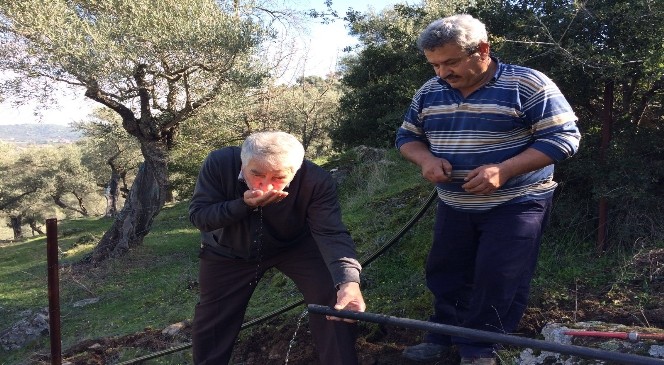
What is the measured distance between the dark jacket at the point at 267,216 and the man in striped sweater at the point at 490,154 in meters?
0.49

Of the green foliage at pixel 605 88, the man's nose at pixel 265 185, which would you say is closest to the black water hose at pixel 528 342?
the man's nose at pixel 265 185

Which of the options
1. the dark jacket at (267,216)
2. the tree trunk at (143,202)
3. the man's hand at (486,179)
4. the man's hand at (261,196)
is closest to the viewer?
the man's hand at (486,179)

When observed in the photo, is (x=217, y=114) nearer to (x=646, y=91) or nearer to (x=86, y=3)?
(x=86, y=3)

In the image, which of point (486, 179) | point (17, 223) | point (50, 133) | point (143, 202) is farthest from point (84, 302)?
point (17, 223)

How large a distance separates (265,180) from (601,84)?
106 inches

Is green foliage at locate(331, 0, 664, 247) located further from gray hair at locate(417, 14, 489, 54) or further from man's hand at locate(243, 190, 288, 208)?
man's hand at locate(243, 190, 288, 208)

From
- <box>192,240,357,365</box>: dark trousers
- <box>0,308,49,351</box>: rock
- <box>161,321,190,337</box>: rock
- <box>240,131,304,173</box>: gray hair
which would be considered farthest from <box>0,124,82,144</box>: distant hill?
<box>240,131,304,173</box>: gray hair

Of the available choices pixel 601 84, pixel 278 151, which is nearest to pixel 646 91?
pixel 601 84

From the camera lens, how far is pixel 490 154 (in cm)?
261

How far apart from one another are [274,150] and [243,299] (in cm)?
89

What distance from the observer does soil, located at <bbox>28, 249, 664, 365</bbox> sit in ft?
10.2

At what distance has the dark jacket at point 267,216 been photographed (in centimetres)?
276

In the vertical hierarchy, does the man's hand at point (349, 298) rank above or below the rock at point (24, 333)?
above

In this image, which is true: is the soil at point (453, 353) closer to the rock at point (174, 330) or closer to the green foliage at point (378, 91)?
the rock at point (174, 330)
